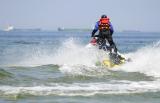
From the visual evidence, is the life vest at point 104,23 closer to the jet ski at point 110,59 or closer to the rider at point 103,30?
the rider at point 103,30

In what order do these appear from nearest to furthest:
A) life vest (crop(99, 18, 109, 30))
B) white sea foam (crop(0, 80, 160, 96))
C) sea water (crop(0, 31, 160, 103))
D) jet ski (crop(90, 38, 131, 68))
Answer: sea water (crop(0, 31, 160, 103)), white sea foam (crop(0, 80, 160, 96)), jet ski (crop(90, 38, 131, 68)), life vest (crop(99, 18, 109, 30))

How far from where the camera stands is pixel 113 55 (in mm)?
20016

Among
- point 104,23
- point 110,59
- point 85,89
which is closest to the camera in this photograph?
point 85,89

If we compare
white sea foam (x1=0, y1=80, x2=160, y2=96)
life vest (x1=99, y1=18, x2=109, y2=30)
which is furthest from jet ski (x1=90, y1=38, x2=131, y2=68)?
white sea foam (x1=0, y1=80, x2=160, y2=96)

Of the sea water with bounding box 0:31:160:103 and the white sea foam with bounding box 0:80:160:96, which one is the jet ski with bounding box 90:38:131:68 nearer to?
the sea water with bounding box 0:31:160:103

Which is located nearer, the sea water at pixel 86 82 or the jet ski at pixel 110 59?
the sea water at pixel 86 82

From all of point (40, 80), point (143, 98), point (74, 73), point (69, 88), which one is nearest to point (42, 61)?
point (74, 73)

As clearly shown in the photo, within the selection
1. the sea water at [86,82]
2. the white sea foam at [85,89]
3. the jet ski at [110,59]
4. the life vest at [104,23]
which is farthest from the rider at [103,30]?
the white sea foam at [85,89]

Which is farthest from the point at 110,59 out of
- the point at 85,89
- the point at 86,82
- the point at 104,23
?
the point at 85,89

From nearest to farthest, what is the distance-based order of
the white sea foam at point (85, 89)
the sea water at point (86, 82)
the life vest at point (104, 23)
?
the sea water at point (86, 82), the white sea foam at point (85, 89), the life vest at point (104, 23)

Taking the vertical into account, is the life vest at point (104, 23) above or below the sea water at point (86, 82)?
above

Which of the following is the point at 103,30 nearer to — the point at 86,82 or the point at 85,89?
the point at 86,82

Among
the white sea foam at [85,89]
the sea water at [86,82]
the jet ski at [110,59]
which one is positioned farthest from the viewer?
the jet ski at [110,59]

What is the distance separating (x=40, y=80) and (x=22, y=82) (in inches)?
29.9
